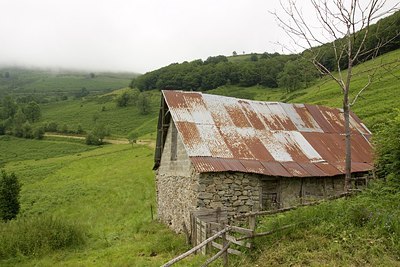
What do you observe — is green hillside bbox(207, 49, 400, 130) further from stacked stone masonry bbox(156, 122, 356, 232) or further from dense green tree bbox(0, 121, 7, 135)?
dense green tree bbox(0, 121, 7, 135)

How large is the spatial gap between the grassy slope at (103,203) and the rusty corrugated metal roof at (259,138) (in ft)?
12.4

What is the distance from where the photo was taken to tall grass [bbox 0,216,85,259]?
45.4ft

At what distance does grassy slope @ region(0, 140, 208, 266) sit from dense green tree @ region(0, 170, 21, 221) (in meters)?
1.78

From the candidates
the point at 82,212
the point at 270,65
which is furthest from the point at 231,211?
the point at 270,65

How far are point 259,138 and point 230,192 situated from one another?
365cm

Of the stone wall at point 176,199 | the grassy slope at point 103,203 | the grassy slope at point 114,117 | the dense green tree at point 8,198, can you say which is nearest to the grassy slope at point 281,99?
the grassy slope at point 114,117

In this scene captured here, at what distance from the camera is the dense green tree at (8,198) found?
25.9 m

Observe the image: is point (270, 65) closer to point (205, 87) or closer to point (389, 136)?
point (205, 87)

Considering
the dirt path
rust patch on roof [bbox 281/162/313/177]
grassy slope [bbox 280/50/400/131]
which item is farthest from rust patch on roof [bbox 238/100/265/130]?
the dirt path

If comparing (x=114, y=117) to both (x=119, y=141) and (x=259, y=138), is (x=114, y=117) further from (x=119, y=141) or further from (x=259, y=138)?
(x=259, y=138)

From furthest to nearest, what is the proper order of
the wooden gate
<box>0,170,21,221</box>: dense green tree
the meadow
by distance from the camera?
1. <box>0,170,21,221</box>: dense green tree
2. the wooden gate
3. the meadow

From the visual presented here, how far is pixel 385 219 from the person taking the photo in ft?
27.4

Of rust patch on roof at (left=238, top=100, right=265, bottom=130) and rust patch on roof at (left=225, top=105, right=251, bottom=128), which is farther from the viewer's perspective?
rust patch on roof at (left=238, top=100, right=265, bottom=130)

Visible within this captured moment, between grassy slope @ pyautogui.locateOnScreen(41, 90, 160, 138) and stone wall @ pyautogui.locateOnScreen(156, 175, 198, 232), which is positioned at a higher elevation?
grassy slope @ pyautogui.locateOnScreen(41, 90, 160, 138)
